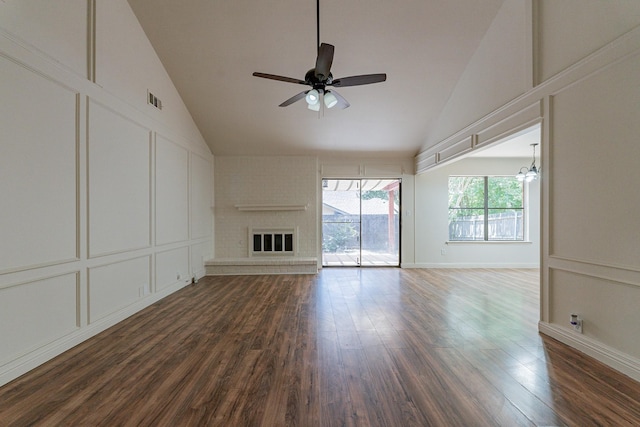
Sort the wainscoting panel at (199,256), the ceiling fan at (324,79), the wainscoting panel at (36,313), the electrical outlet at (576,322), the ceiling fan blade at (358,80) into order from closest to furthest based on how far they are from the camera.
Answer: the wainscoting panel at (36,313) < the electrical outlet at (576,322) < the ceiling fan at (324,79) < the ceiling fan blade at (358,80) < the wainscoting panel at (199,256)

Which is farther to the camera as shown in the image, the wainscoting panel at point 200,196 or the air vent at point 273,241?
the air vent at point 273,241

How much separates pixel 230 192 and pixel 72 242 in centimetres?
413

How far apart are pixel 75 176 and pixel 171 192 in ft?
6.43

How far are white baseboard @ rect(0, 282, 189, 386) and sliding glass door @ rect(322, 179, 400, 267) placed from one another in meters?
4.21

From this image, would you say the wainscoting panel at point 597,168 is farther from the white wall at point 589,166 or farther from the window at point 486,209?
the window at point 486,209

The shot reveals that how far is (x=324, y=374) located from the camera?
2172 mm

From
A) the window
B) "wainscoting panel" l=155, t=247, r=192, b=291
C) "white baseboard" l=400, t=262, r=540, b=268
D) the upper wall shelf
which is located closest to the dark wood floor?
"wainscoting panel" l=155, t=247, r=192, b=291

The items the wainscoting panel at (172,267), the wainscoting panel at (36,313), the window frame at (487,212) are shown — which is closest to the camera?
the wainscoting panel at (36,313)

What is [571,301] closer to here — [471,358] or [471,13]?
[471,358]

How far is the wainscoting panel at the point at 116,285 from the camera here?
2932 mm

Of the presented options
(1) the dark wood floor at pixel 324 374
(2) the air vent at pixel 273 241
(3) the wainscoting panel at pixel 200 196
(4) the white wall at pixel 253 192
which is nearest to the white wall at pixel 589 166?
(1) the dark wood floor at pixel 324 374

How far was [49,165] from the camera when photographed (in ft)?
7.96

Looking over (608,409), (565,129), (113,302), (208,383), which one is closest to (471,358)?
(608,409)

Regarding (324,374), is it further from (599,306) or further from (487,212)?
(487,212)
